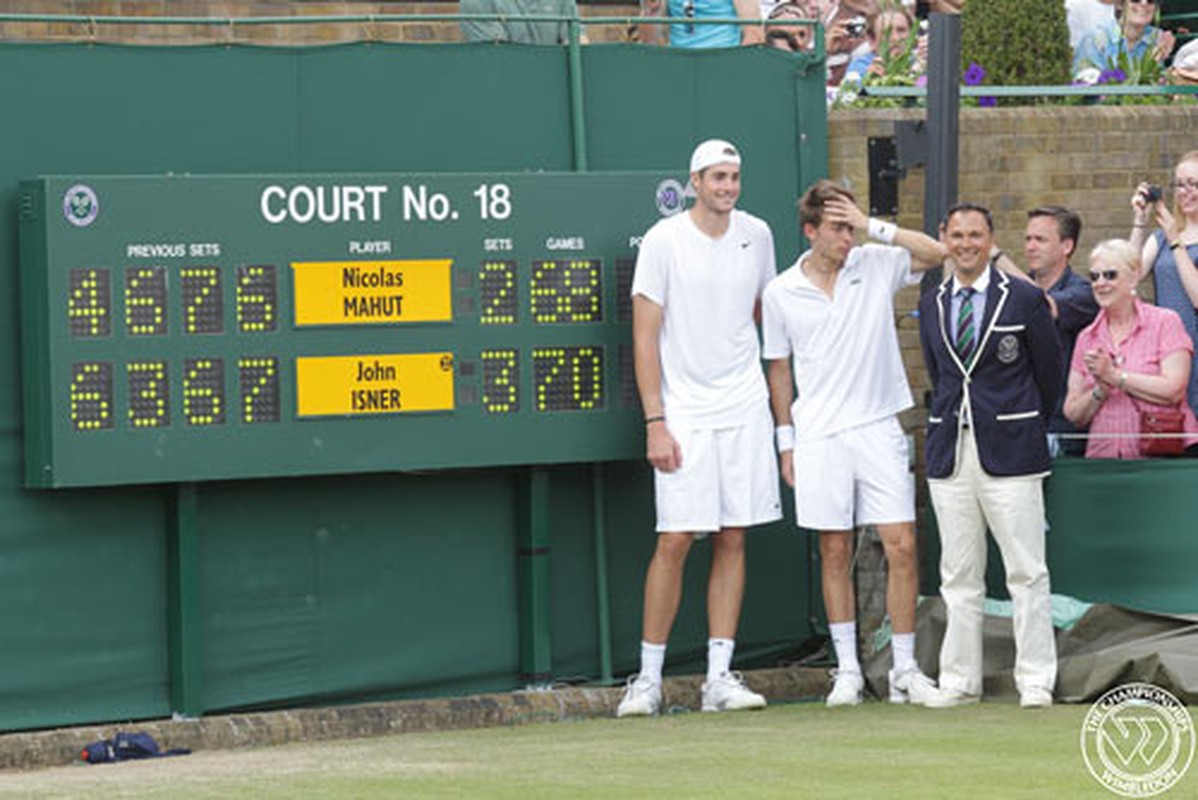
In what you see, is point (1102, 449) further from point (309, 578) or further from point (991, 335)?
point (309, 578)

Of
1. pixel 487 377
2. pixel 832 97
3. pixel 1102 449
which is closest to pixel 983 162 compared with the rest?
pixel 832 97

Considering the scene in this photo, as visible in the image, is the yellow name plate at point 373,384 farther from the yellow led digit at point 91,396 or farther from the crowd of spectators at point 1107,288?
the crowd of spectators at point 1107,288

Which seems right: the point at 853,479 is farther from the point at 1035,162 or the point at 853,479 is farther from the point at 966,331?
the point at 1035,162

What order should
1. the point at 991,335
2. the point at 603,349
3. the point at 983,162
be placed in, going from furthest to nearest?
the point at 983,162 → the point at 603,349 → the point at 991,335

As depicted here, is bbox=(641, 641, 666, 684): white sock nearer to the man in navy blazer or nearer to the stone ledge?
the stone ledge

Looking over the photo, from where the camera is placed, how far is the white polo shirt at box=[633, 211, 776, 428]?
12.2 meters

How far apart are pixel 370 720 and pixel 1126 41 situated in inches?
262

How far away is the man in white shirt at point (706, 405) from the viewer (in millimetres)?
12227

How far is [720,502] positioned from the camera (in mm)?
12359

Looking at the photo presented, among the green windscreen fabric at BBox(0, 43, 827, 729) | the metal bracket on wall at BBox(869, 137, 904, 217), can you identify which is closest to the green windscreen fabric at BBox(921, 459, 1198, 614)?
the green windscreen fabric at BBox(0, 43, 827, 729)

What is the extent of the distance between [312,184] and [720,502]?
7.30 ft

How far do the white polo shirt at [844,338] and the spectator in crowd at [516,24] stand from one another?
1.68 meters

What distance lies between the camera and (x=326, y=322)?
12.0 meters

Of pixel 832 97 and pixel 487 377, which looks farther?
pixel 832 97
